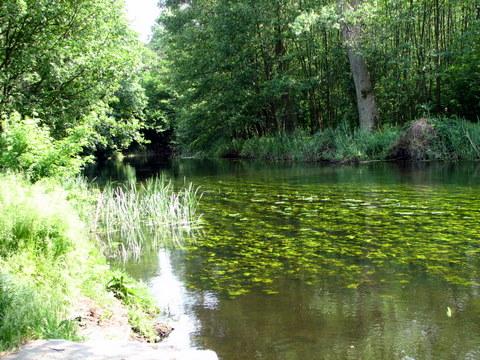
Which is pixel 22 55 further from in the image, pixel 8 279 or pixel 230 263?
pixel 8 279

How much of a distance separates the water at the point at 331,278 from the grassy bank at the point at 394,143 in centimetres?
935

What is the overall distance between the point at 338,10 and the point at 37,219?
20.4m

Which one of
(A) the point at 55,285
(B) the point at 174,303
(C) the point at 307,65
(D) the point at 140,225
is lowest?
(B) the point at 174,303

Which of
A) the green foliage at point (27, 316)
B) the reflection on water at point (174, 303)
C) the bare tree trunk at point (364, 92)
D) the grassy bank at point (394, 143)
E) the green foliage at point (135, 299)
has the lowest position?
the reflection on water at point (174, 303)

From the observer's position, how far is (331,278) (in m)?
6.99

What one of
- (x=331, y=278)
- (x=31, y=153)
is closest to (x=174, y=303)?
(x=331, y=278)

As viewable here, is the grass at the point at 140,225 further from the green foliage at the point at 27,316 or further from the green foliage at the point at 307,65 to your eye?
the green foliage at the point at 307,65

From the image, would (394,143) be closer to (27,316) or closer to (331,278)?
(331,278)

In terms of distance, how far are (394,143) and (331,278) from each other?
17977 millimetres

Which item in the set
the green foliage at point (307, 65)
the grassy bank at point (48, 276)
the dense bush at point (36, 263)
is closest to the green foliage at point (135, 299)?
the grassy bank at point (48, 276)

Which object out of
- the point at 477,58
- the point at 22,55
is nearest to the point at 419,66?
the point at 477,58

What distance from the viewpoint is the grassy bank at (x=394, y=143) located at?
22.0 metres

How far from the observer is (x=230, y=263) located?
26.5 ft

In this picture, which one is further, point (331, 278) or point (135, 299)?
point (331, 278)
